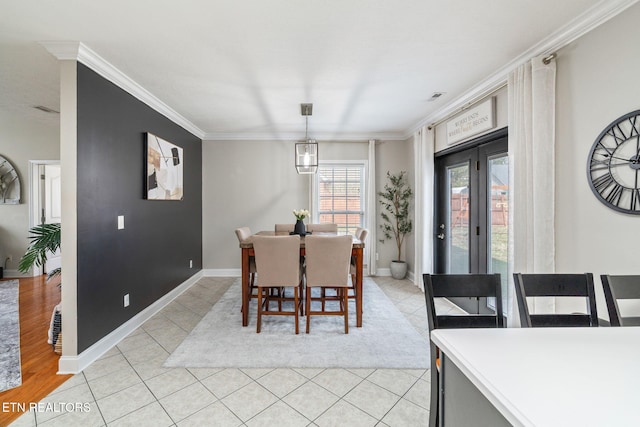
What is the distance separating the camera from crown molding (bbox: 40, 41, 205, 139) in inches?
84.4

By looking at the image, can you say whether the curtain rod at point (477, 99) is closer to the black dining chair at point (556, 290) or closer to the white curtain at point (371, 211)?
the white curtain at point (371, 211)

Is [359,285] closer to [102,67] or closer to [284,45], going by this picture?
[284,45]

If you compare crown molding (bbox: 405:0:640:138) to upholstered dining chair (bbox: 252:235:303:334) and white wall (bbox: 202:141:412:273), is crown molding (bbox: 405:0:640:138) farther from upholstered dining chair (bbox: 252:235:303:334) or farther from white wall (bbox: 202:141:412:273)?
upholstered dining chair (bbox: 252:235:303:334)

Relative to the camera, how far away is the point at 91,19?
1.88m

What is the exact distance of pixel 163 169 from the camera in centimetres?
353

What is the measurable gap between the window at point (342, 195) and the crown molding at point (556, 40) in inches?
88.9

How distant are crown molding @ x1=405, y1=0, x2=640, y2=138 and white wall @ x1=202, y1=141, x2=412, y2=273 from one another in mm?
2049

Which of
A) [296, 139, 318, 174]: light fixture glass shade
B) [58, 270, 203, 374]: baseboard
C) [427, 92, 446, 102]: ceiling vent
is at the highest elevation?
[427, 92, 446, 102]: ceiling vent

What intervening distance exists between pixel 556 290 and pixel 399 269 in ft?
11.4

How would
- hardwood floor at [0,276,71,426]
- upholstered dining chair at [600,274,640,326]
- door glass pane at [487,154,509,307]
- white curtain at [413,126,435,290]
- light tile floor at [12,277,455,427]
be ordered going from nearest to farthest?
upholstered dining chair at [600,274,640,326] → light tile floor at [12,277,455,427] → hardwood floor at [0,276,71,426] → door glass pane at [487,154,509,307] → white curtain at [413,126,435,290]

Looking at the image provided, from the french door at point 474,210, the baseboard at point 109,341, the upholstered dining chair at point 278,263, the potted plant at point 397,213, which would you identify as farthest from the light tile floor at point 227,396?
the potted plant at point 397,213

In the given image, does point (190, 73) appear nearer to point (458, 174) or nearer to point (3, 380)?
point (3, 380)

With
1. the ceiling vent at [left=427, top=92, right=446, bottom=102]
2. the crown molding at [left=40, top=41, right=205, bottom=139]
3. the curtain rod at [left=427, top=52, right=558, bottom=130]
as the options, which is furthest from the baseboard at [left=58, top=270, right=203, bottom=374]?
the curtain rod at [left=427, top=52, right=558, bottom=130]

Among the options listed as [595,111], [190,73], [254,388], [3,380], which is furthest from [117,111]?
[595,111]
